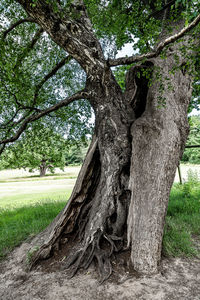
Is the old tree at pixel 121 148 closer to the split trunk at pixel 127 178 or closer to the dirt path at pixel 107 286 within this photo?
the split trunk at pixel 127 178

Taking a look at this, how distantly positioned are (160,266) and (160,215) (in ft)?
2.91

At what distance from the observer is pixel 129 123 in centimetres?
425

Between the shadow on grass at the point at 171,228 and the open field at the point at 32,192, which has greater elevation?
the shadow on grass at the point at 171,228

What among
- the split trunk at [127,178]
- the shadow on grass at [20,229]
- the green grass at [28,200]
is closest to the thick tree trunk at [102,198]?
the split trunk at [127,178]

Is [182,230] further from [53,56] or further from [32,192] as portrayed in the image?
[32,192]

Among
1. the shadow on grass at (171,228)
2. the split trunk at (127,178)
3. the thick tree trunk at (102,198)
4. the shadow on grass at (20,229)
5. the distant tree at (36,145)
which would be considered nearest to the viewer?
the split trunk at (127,178)

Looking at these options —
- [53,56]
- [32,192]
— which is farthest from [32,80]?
[32,192]

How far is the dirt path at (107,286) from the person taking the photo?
2745 millimetres

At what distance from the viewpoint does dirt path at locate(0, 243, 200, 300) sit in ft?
9.01

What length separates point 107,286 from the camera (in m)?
2.98

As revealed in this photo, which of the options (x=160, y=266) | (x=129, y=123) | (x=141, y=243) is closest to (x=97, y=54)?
(x=129, y=123)

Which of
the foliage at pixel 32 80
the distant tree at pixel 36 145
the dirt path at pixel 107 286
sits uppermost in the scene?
the foliage at pixel 32 80

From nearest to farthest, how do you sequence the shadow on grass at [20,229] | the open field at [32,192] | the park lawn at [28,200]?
the shadow on grass at [20,229] → the park lawn at [28,200] → the open field at [32,192]

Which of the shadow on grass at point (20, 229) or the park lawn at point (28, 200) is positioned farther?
the park lawn at point (28, 200)
